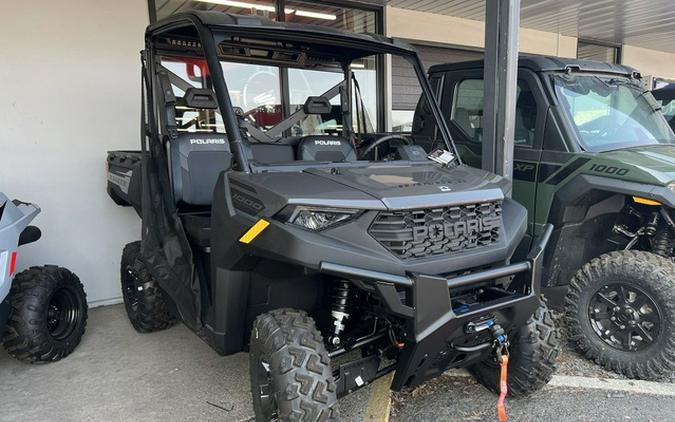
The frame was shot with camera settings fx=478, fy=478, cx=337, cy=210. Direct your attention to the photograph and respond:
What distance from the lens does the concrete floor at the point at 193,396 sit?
2.88m

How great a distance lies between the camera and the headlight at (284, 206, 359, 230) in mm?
2088

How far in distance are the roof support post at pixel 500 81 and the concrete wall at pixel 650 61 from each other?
8.65 meters

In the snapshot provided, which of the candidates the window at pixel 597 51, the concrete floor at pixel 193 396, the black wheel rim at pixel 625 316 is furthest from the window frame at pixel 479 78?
the window at pixel 597 51

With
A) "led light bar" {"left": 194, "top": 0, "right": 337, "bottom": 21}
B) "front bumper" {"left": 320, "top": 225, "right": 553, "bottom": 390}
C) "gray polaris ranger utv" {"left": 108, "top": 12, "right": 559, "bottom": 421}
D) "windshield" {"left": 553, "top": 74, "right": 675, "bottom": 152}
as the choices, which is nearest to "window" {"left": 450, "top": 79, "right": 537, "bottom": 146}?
"windshield" {"left": 553, "top": 74, "right": 675, "bottom": 152}

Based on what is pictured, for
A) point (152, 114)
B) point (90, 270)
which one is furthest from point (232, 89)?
point (90, 270)

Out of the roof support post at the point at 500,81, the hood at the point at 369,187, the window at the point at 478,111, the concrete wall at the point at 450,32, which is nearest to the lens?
the hood at the point at 369,187

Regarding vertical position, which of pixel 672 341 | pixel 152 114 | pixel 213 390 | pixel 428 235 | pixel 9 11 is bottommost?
pixel 213 390

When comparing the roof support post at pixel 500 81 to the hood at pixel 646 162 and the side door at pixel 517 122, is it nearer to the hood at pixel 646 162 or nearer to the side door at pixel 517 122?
the side door at pixel 517 122

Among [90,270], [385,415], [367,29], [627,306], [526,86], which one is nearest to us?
[385,415]

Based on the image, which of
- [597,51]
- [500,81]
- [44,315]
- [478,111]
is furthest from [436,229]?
[597,51]

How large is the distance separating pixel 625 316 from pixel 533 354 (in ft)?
3.54

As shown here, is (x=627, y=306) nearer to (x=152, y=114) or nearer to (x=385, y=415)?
(x=385, y=415)

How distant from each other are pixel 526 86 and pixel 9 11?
4.56 metres

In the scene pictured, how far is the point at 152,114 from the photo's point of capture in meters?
3.33
